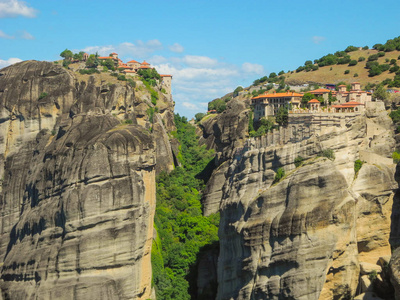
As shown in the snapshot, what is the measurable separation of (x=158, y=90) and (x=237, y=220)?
2541 inches

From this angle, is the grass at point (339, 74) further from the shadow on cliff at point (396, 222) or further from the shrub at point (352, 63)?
the shadow on cliff at point (396, 222)

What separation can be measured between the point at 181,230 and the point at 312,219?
33.9m

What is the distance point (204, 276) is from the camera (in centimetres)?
8612

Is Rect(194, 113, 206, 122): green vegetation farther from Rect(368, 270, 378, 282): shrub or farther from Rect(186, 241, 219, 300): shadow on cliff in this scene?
Rect(368, 270, 378, 282): shrub

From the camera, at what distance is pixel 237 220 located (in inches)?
2921

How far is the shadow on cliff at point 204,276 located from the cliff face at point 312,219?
33.4 ft

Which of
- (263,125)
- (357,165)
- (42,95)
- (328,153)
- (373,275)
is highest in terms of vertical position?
(42,95)

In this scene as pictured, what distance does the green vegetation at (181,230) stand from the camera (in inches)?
3290

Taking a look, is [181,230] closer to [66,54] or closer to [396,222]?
[396,222]

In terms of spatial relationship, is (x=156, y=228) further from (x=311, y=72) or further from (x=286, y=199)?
(x=311, y=72)

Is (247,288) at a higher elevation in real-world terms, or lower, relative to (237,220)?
lower

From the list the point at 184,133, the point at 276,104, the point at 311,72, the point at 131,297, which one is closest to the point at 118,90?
the point at 276,104

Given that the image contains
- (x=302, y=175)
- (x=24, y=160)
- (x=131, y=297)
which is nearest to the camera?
(x=302, y=175)

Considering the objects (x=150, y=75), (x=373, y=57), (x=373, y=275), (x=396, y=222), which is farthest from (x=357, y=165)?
(x=373, y=57)
